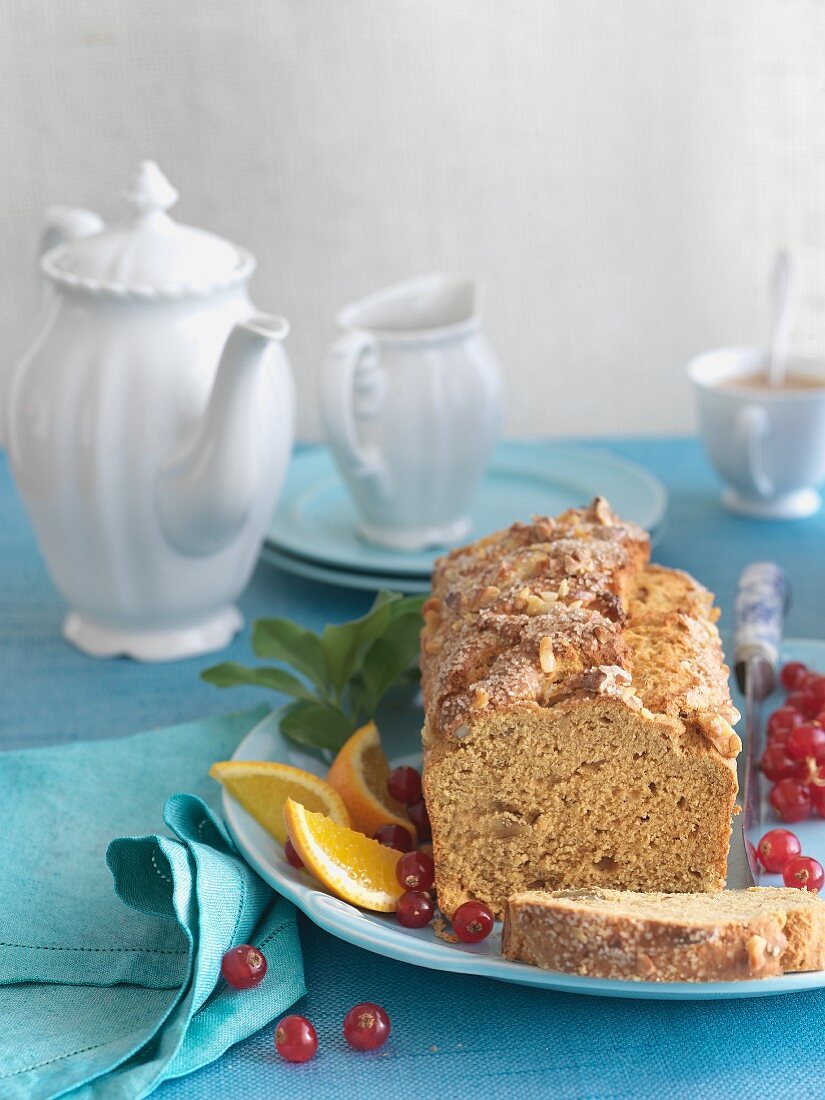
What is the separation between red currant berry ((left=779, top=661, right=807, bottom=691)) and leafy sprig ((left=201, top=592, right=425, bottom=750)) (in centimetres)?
57

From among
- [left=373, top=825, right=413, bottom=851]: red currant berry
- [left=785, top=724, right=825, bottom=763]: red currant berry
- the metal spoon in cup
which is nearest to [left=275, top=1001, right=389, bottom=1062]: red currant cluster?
[left=373, top=825, right=413, bottom=851]: red currant berry

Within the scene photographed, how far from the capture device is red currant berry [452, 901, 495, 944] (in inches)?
57.5

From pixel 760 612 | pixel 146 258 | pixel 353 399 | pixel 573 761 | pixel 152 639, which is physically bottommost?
pixel 152 639

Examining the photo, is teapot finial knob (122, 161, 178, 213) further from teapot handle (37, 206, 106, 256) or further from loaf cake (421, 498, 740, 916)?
loaf cake (421, 498, 740, 916)

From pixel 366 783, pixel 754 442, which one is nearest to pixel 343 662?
pixel 366 783

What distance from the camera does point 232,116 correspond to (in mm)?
3365

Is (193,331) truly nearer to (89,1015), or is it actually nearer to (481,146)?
(89,1015)

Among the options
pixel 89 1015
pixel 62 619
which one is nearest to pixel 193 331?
pixel 62 619

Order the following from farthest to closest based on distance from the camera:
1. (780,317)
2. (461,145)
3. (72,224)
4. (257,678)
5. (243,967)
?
(461,145) < (780,317) < (72,224) < (257,678) < (243,967)

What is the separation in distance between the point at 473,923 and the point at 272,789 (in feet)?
1.16

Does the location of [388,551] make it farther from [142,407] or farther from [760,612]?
[760,612]

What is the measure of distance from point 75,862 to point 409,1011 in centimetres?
53

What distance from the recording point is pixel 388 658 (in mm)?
1954

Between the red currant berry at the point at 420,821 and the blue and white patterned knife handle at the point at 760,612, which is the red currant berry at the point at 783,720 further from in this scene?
the red currant berry at the point at 420,821
